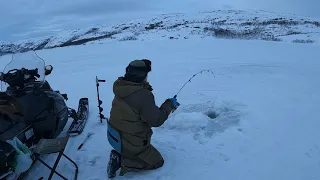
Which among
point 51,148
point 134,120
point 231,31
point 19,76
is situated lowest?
point 231,31

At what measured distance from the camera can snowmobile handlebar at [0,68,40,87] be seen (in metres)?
4.35

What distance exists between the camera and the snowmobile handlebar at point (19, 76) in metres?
4.35

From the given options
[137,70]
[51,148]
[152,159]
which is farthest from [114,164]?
[137,70]

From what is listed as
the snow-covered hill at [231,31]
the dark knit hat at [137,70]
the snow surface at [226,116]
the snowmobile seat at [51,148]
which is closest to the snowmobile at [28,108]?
the snowmobile seat at [51,148]

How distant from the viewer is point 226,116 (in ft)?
17.1

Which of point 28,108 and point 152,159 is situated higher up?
point 28,108

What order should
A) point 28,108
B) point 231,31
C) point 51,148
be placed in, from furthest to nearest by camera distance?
1. point 231,31
2. point 28,108
3. point 51,148

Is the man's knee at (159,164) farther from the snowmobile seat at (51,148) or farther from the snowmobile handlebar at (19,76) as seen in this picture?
the snowmobile handlebar at (19,76)

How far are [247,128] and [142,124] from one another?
188 centimetres

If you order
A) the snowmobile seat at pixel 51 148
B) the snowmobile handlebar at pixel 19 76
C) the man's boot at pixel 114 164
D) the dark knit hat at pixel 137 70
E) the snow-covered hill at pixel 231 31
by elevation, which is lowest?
the snow-covered hill at pixel 231 31

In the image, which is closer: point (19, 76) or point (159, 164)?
point (159, 164)

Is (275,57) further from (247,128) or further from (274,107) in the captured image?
(247,128)

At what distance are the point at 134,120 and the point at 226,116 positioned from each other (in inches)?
81.8

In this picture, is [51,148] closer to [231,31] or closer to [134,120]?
[134,120]
